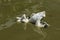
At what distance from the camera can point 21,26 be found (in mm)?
7199

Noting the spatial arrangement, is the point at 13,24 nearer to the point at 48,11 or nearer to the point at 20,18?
the point at 20,18

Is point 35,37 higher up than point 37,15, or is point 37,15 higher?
point 37,15

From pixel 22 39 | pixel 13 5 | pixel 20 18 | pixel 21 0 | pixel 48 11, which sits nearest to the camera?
pixel 22 39

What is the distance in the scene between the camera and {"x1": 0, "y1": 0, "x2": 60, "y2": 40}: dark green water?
656cm

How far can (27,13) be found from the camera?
808cm

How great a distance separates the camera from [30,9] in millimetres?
8406

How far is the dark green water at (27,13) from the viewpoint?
6562mm

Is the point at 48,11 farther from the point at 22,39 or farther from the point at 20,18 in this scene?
the point at 22,39

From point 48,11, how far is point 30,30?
1587 millimetres

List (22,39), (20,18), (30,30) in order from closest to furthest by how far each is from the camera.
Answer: (22,39), (30,30), (20,18)

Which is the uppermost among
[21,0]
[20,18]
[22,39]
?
Result: [21,0]

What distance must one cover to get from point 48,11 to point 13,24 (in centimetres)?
156

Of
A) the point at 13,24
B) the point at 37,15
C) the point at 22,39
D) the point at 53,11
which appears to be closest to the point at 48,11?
the point at 53,11

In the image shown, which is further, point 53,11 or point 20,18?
point 53,11
